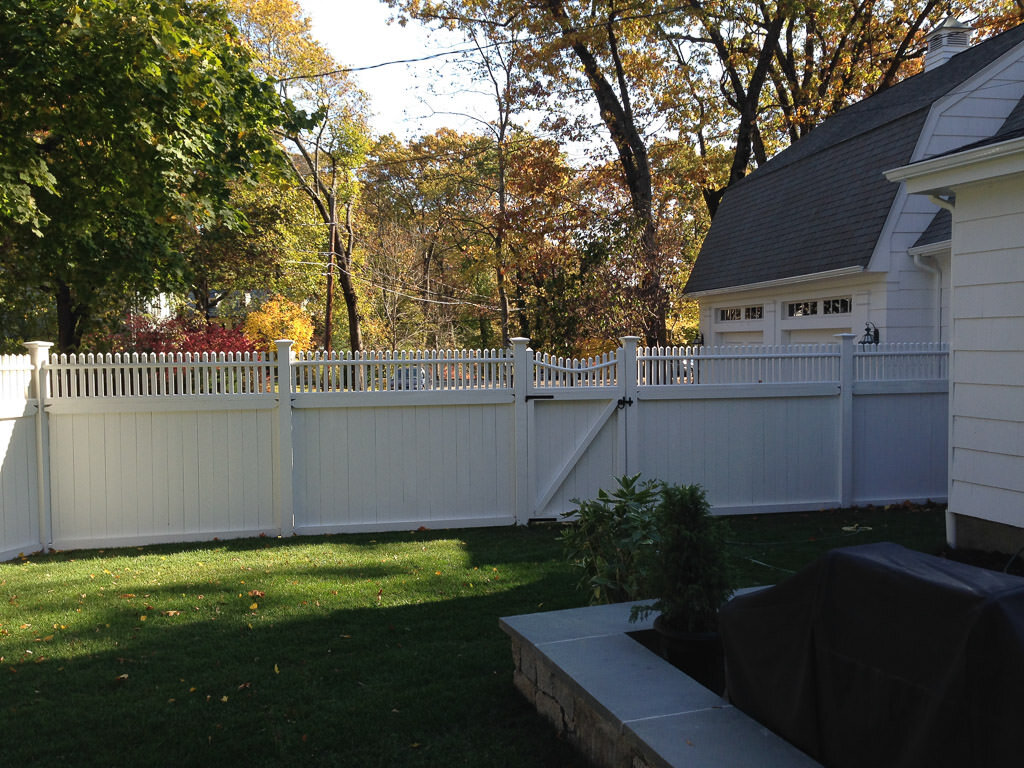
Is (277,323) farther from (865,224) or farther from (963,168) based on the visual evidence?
(963,168)

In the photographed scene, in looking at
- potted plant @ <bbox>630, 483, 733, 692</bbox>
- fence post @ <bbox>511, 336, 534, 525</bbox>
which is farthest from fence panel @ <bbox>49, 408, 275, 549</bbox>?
potted plant @ <bbox>630, 483, 733, 692</bbox>

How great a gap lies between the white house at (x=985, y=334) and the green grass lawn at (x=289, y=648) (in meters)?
0.96

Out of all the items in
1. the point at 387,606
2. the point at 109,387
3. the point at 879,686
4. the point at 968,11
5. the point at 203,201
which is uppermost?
the point at 968,11

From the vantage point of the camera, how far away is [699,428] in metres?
8.92

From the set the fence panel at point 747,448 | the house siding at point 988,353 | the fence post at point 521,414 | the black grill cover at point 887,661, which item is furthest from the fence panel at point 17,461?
the house siding at point 988,353

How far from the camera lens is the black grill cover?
226 centimetres

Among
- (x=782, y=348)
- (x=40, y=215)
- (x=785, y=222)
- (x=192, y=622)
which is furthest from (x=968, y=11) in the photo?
(x=192, y=622)

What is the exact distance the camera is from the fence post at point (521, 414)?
8.50m

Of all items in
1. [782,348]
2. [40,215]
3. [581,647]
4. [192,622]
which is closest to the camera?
[581,647]

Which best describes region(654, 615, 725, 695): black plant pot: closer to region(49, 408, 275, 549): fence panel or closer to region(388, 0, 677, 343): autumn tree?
region(49, 408, 275, 549): fence panel

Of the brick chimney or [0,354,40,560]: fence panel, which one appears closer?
[0,354,40,560]: fence panel

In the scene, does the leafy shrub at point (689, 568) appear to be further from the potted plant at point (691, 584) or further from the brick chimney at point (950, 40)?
the brick chimney at point (950, 40)

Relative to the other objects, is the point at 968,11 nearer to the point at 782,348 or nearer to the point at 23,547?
the point at 782,348

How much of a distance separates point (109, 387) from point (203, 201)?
307cm
